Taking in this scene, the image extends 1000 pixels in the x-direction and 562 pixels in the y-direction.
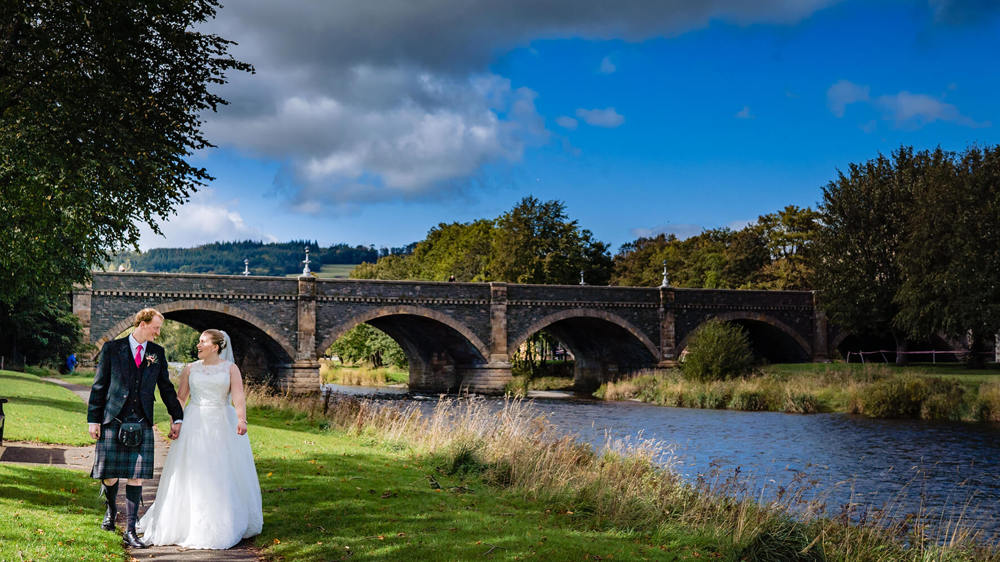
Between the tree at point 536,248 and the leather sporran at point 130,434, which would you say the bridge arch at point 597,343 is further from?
the leather sporran at point 130,434

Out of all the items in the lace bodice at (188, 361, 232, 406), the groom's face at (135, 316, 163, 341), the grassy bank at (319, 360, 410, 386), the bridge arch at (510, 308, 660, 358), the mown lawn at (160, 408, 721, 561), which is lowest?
the grassy bank at (319, 360, 410, 386)

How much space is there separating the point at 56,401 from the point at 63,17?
12.5m

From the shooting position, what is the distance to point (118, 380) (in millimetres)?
8062

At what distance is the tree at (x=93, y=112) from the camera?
1441 centimetres

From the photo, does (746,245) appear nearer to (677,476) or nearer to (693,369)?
→ (693,369)

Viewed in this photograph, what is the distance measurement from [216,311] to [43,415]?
24.2 meters

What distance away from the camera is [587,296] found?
50062 millimetres

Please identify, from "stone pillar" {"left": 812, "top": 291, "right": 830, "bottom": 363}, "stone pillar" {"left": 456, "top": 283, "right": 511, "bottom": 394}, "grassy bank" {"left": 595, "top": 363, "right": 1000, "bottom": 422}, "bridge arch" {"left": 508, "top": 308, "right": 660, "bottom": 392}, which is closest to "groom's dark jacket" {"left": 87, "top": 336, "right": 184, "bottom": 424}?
"grassy bank" {"left": 595, "top": 363, "right": 1000, "bottom": 422}

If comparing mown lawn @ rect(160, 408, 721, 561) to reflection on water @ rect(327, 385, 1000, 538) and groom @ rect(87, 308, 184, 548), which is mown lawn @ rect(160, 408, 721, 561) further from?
reflection on water @ rect(327, 385, 1000, 538)

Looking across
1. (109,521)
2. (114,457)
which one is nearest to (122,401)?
(114,457)

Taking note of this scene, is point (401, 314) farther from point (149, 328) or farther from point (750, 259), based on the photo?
point (149, 328)

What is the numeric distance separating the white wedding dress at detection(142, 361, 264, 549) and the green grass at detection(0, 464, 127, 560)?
508 millimetres

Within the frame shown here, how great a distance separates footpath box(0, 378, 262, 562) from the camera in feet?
25.4

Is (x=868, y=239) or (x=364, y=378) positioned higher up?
(x=868, y=239)
